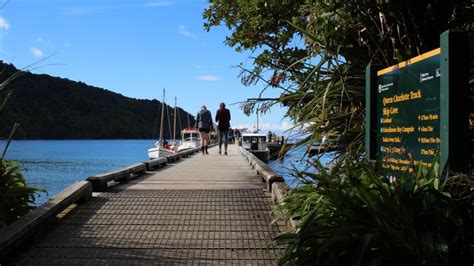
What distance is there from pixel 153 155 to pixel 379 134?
4443 centimetres

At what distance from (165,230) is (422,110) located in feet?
10.0

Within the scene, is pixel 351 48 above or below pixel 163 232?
above

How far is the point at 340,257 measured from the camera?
3830 mm

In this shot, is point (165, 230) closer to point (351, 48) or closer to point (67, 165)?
point (351, 48)

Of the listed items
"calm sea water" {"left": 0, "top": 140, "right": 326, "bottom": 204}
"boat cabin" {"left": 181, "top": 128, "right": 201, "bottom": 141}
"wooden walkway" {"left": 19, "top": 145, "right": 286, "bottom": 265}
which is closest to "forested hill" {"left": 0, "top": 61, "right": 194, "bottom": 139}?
"calm sea water" {"left": 0, "top": 140, "right": 326, "bottom": 204}

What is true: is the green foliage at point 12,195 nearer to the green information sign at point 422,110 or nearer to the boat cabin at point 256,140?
the green information sign at point 422,110

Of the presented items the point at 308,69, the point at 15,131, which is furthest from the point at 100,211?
the point at 308,69

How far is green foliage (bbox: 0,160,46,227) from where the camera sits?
5805mm

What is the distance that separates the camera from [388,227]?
367 cm

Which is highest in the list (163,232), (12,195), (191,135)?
(191,135)

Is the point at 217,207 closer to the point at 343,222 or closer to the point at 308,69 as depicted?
the point at 308,69

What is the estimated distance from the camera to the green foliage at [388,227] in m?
3.62

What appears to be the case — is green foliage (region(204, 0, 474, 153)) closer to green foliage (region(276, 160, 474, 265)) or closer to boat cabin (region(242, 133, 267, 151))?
green foliage (region(276, 160, 474, 265))

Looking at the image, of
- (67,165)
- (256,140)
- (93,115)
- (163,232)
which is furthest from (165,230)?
(93,115)
